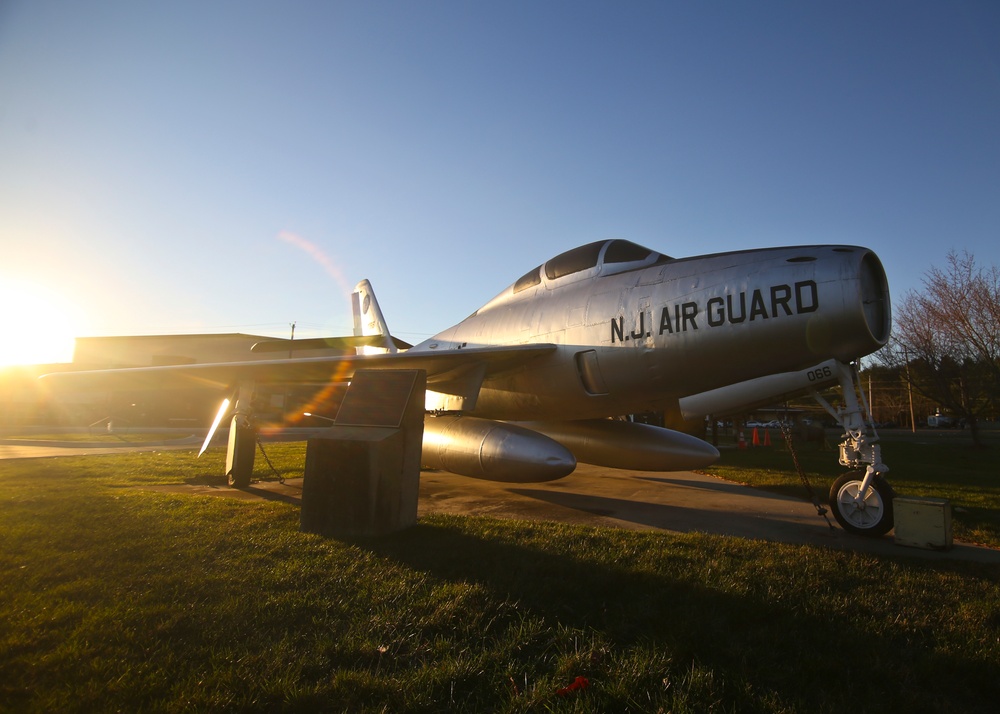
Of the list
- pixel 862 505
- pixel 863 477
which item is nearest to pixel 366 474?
pixel 862 505

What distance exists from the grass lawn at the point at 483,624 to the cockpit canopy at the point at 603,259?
11.2 feet

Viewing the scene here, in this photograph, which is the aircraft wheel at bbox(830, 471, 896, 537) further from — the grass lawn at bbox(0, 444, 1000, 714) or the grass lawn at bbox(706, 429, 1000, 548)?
the grass lawn at bbox(706, 429, 1000, 548)

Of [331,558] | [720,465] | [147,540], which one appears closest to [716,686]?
[331,558]

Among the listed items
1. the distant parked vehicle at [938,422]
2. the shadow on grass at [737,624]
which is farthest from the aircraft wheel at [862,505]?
the distant parked vehicle at [938,422]

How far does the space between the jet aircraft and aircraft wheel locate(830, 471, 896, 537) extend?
0.04ft

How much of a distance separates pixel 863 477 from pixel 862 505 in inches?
13.3

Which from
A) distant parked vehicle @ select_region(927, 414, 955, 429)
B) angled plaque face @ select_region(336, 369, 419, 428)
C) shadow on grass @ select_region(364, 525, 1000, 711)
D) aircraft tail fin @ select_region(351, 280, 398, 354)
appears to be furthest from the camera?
distant parked vehicle @ select_region(927, 414, 955, 429)

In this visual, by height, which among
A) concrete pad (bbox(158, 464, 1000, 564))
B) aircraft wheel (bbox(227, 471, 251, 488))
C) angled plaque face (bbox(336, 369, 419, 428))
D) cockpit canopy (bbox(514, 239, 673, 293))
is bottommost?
concrete pad (bbox(158, 464, 1000, 564))

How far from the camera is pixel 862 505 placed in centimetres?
529

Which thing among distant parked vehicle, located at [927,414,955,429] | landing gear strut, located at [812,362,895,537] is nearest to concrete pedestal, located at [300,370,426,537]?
landing gear strut, located at [812,362,895,537]

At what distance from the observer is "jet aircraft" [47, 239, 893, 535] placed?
5004 mm

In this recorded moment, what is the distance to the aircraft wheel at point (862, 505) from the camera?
517 cm

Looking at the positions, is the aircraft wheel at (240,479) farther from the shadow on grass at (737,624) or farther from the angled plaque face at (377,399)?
Answer: the shadow on grass at (737,624)

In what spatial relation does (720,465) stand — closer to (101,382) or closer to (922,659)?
→ (922,659)
